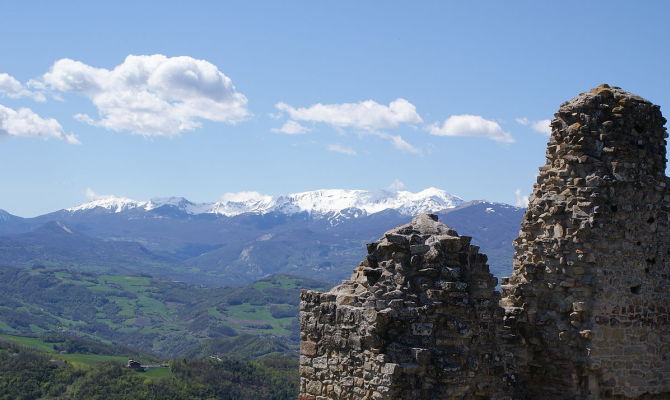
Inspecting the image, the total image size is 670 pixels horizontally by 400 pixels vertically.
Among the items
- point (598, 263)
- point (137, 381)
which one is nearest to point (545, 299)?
point (598, 263)

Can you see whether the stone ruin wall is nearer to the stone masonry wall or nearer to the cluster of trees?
the stone masonry wall

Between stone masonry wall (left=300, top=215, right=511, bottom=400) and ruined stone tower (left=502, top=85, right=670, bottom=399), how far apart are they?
1.05 metres

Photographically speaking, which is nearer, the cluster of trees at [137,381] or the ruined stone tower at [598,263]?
the ruined stone tower at [598,263]

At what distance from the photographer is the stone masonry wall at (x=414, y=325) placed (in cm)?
891

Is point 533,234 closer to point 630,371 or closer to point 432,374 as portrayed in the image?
point 630,371

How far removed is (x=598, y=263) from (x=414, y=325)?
9.60ft

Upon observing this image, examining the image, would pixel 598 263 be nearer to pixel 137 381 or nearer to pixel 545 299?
pixel 545 299

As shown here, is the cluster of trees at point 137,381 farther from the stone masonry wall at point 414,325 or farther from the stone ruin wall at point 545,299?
the stone masonry wall at point 414,325

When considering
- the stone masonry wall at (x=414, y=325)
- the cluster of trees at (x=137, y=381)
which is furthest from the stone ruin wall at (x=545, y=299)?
the cluster of trees at (x=137, y=381)

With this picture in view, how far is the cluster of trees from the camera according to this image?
350ft

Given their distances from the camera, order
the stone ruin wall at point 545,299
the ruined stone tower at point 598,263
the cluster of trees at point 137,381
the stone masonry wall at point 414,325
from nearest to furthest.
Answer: the stone masonry wall at point 414,325, the stone ruin wall at point 545,299, the ruined stone tower at point 598,263, the cluster of trees at point 137,381

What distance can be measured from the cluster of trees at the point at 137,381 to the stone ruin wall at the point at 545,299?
97879mm

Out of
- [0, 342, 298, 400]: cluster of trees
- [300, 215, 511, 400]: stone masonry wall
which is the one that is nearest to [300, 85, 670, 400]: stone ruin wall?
[300, 215, 511, 400]: stone masonry wall

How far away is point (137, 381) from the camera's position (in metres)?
111
